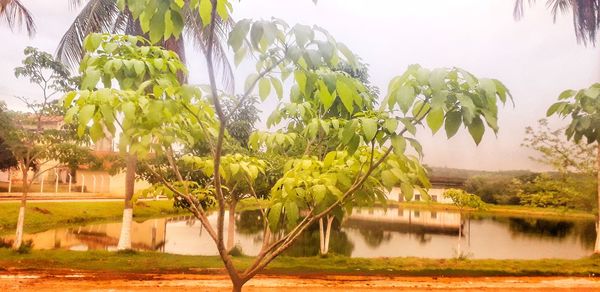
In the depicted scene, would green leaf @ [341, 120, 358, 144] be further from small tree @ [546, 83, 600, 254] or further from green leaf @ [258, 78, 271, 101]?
small tree @ [546, 83, 600, 254]

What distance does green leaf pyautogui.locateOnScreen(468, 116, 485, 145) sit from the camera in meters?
1.46

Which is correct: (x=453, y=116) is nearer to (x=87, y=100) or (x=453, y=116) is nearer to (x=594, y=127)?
(x=87, y=100)

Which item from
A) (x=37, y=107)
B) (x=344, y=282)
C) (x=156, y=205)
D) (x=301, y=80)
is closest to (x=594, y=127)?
(x=301, y=80)

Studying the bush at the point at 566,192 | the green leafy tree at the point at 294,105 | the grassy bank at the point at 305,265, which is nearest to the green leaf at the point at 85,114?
the green leafy tree at the point at 294,105

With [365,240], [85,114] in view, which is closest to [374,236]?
[365,240]

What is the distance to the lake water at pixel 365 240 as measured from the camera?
14383 mm

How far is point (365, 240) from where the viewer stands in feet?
58.5

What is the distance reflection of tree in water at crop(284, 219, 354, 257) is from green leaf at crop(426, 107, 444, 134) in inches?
439

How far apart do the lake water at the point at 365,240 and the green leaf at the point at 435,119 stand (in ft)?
38.5

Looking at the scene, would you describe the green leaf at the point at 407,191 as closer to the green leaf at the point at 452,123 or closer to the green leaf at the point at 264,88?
the green leaf at the point at 452,123

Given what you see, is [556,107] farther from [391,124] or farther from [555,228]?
[555,228]

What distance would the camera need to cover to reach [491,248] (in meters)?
16.7

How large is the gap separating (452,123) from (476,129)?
7 cm

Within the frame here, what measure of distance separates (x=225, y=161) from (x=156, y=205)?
2642 cm
